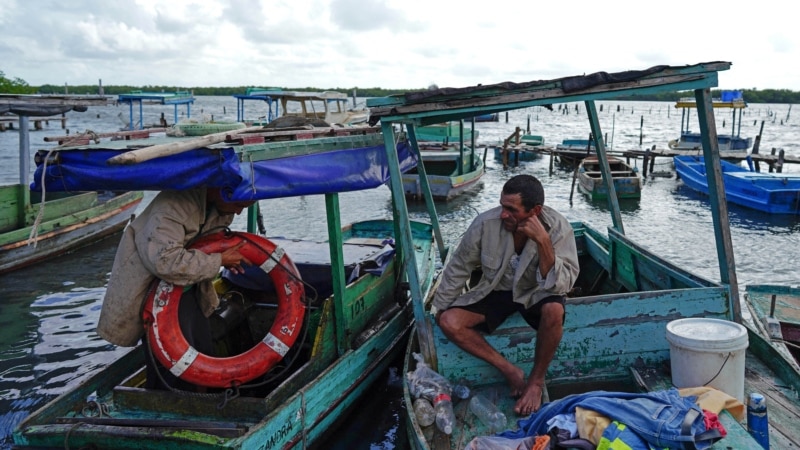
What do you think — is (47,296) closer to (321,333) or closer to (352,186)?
(321,333)

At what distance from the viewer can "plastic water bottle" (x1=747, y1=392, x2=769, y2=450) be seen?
135 inches

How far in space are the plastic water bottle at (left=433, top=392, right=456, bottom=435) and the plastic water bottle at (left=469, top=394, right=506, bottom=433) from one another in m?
0.18

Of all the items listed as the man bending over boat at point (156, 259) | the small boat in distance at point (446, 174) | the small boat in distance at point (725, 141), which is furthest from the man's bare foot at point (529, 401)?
the small boat in distance at point (725, 141)

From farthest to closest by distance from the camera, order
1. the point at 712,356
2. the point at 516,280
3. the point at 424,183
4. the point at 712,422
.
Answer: the point at 424,183 < the point at 516,280 < the point at 712,356 < the point at 712,422

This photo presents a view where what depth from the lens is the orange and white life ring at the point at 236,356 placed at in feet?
13.8

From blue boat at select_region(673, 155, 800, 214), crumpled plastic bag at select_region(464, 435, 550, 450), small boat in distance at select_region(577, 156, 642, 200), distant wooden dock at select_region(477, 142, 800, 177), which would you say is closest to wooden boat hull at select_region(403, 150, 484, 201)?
small boat in distance at select_region(577, 156, 642, 200)

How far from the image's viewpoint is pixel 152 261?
4.04m

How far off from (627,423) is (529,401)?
3.64ft

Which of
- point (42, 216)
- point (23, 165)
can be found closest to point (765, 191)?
point (42, 216)

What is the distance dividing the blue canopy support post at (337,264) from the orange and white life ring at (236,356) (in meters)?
0.42

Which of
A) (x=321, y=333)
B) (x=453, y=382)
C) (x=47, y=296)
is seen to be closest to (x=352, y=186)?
(x=321, y=333)

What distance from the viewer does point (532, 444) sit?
11.2 feet

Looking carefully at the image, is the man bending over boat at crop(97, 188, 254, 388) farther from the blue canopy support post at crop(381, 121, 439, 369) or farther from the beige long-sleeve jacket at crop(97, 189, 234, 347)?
the blue canopy support post at crop(381, 121, 439, 369)

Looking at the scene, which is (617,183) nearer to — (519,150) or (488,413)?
(519,150)
